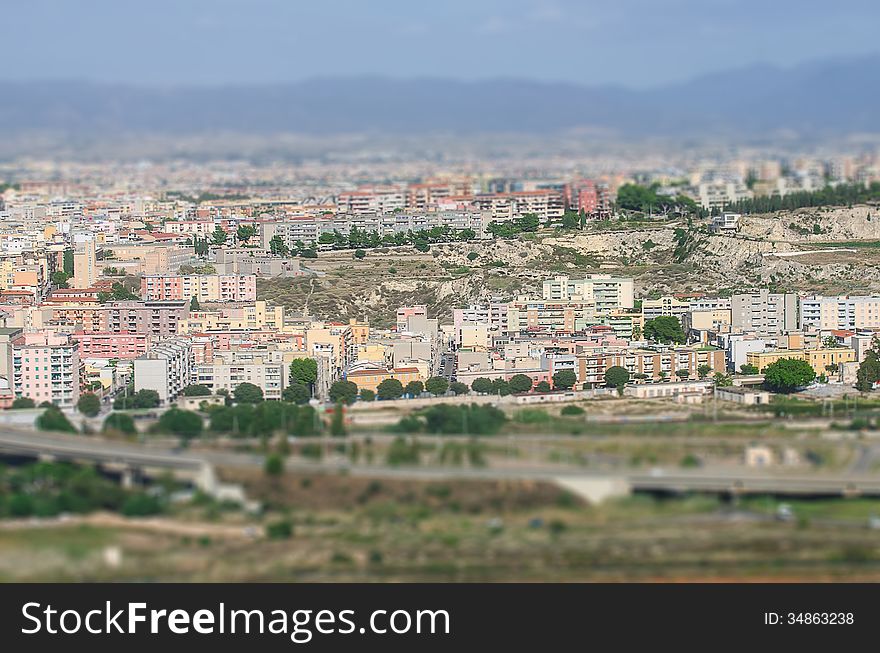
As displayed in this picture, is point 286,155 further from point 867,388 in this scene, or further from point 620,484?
point 620,484

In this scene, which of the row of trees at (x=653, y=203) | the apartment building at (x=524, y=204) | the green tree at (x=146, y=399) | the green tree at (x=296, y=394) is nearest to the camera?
the green tree at (x=146, y=399)

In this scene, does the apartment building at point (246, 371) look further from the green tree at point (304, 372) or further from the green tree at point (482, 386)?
the green tree at point (482, 386)

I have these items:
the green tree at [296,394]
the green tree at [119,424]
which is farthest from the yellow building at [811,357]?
the green tree at [119,424]

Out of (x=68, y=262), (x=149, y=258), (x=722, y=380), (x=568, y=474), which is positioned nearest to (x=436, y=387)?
(x=722, y=380)

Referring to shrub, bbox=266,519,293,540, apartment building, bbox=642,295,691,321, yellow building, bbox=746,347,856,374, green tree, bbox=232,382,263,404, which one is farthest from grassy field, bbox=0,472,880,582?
apartment building, bbox=642,295,691,321

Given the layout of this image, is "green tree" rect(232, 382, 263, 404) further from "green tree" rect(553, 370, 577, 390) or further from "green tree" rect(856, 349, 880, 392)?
"green tree" rect(856, 349, 880, 392)
